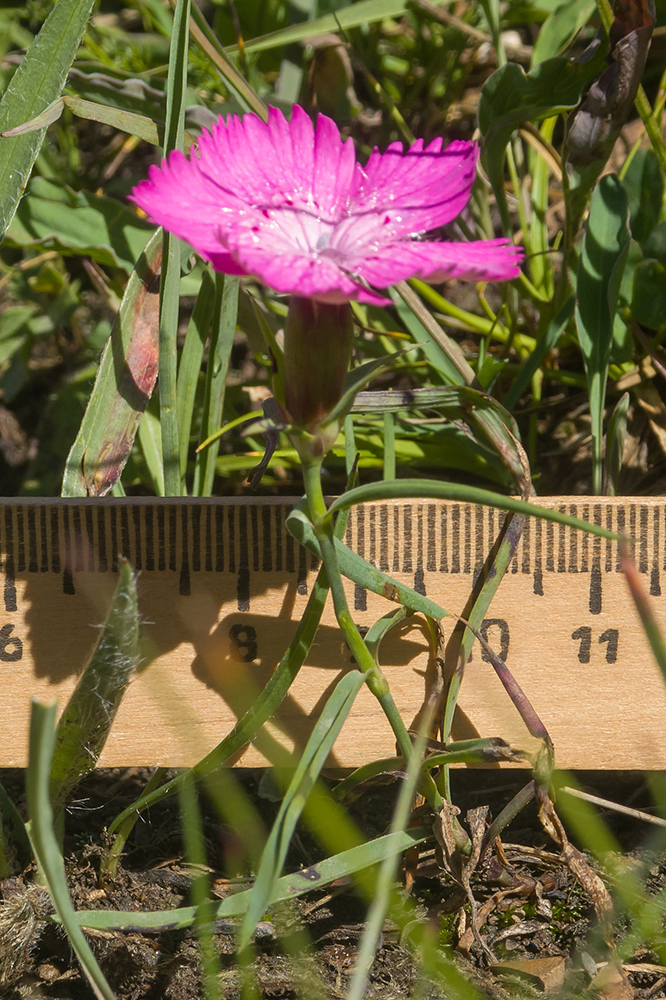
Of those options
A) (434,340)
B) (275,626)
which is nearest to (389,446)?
(434,340)

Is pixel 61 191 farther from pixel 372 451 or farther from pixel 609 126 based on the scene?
pixel 609 126

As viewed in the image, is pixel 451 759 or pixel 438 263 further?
pixel 451 759

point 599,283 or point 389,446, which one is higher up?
point 599,283

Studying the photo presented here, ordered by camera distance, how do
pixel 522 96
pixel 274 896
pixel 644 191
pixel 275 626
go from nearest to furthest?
1. pixel 274 896
2. pixel 275 626
3. pixel 522 96
4. pixel 644 191

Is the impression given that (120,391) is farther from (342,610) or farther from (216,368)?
(342,610)

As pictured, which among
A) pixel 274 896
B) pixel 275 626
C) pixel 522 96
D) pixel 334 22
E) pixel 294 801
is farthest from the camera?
pixel 334 22

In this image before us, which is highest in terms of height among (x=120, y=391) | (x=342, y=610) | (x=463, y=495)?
(x=120, y=391)

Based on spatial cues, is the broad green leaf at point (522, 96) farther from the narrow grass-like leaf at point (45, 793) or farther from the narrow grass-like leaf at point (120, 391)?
the narrow grass-like leaf at point (45, 793)

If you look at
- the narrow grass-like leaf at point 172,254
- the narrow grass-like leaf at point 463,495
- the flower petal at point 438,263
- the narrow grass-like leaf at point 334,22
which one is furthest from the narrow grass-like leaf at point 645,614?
the narrow grass-like leaf at point 334,22
